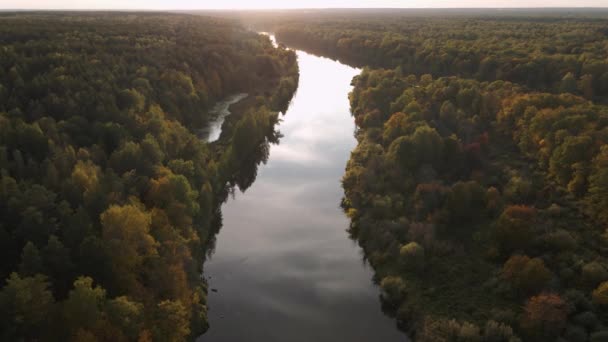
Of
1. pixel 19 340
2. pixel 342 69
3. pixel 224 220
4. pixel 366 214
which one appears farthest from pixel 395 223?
pixel 342 69

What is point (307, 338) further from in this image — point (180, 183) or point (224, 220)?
point (224, 220)

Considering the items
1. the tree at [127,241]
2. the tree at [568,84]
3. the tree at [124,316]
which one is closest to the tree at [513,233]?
the tree at [127,241]

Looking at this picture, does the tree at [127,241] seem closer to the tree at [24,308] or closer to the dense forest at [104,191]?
the dense forest at [104,191]

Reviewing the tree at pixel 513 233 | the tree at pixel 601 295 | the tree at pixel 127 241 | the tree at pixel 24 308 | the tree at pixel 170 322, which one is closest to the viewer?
the tree at pixel 24 308

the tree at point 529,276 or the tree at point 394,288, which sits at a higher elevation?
the tree at point 529,276

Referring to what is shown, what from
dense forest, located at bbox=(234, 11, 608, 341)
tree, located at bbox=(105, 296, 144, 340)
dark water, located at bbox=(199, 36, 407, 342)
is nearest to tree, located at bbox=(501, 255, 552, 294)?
dense forest, located at bbox=(234, 11, 608, 341)

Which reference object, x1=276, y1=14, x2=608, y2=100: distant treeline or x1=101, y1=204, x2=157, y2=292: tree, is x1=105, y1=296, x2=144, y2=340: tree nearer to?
x1=101, y1=204, x2=157, y2=292: tree
